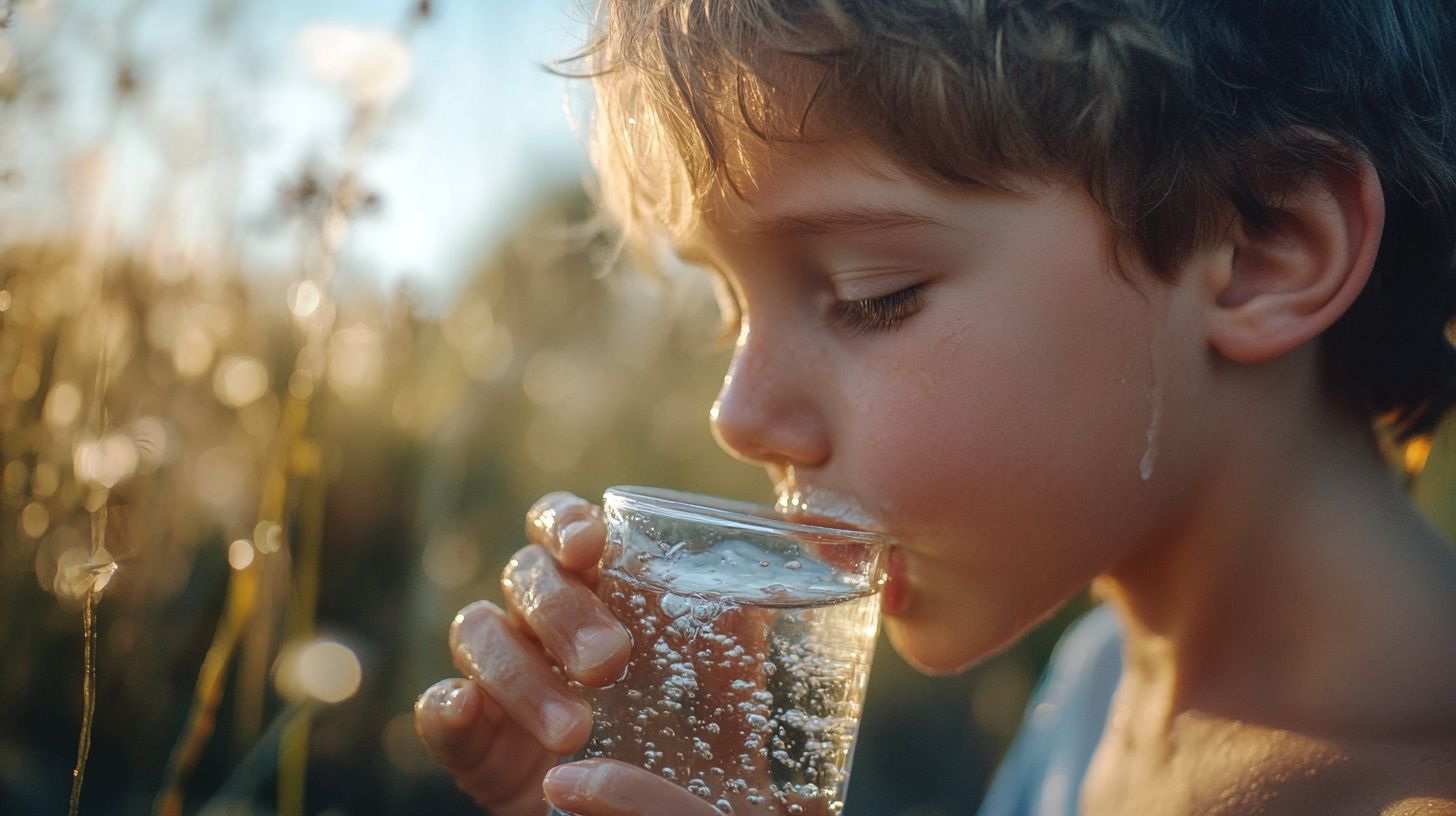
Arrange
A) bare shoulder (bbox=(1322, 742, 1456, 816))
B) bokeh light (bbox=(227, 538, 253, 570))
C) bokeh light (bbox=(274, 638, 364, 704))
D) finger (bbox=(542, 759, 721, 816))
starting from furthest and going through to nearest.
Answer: bokeh light (bbox=(274, 638, 364, 704)), bokeh light (bbox=(227, 538, 253, 570)), bare shoulder (bbox=(1322, 742, 1456, 816)), finger (bbox=(542, 759, 721, 816))

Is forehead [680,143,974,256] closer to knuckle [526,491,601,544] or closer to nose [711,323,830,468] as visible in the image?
nose [711,323,830,468]

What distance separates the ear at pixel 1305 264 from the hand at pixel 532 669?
0.90 metres

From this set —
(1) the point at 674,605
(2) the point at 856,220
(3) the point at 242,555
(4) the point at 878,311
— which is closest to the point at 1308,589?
(4) the point at 878,311

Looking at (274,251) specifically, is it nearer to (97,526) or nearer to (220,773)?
(97,526)

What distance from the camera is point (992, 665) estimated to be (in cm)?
319

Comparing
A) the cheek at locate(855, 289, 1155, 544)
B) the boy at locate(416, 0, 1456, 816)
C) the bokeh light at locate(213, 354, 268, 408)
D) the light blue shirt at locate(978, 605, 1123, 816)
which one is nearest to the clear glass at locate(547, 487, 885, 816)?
the boy at locate(416, 0, 1456, 816)

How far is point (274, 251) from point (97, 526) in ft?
2.11

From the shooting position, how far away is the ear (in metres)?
1.53

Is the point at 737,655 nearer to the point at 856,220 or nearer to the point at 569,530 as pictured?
the point at 569,530

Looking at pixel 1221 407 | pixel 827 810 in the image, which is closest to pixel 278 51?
pixel 827 810

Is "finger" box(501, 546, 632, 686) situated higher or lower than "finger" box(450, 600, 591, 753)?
higher

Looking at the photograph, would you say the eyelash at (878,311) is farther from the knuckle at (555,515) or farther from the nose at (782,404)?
the knuckle at (555,515)

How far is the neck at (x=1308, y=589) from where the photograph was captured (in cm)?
152

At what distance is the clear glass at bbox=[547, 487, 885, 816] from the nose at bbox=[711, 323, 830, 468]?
26 centimetres
